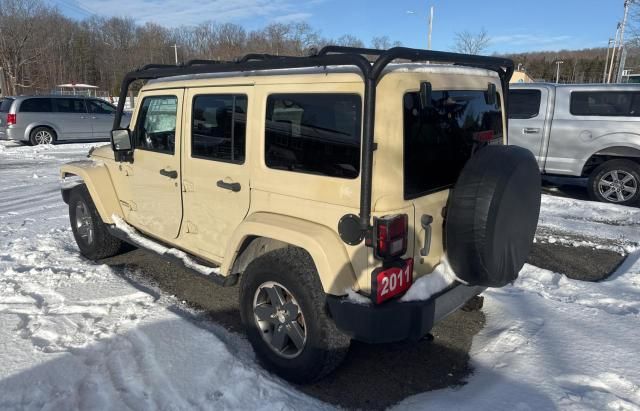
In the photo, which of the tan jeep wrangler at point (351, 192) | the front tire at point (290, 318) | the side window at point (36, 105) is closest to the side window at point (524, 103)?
the tan jeep wrangler at point (351, 192)

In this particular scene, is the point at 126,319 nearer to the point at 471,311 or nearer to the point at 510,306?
the point at 471,311

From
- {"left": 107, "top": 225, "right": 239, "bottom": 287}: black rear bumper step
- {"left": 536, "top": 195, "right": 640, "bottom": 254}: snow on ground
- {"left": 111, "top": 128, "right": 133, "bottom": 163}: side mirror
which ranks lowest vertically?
{"left": 536, "top": 195, "right": 640, "bottom": 254}: snow on ground

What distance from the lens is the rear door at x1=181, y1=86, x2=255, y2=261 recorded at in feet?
10.5

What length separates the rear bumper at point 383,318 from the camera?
98.7 inches

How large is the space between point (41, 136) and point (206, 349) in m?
14.7

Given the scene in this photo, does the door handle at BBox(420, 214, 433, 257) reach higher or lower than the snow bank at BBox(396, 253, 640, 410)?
higher

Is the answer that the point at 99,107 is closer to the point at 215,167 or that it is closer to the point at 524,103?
the point at 524,103

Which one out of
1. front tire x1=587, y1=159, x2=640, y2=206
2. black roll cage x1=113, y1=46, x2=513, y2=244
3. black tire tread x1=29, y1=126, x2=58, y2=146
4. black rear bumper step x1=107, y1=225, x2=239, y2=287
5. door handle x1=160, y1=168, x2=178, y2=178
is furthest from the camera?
black tire tread x1=29, y1=126, x2=58, y2=146

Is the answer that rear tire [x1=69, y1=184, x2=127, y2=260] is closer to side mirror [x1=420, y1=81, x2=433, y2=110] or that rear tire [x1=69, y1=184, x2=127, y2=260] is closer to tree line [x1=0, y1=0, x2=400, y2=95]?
side mirror [x1=420, y1=81, x2=433, y2=110]

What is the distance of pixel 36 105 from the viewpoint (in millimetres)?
14672

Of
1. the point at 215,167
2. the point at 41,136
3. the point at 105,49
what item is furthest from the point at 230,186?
the point at 105,49

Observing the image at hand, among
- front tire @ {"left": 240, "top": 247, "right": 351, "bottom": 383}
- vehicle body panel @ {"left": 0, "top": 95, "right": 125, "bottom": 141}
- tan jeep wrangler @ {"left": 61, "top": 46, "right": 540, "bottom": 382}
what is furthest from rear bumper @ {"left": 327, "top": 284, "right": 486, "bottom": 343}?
vehicle body panel @ {"left": 0, "top": 95, "right": 125, "bottom": 141}

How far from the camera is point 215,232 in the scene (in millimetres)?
3514

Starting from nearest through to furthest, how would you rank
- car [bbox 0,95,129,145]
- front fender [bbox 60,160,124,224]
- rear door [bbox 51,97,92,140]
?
1. front fender [bbox 60,160,124,224]
2. car [bbox 0,95,129,145]
3. rear door [bbox 51,97,92,140]
